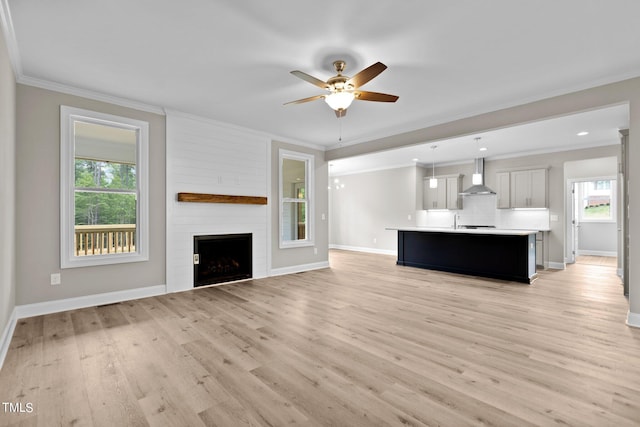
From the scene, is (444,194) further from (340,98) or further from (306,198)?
(340,98)

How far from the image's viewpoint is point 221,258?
5191 millimetres

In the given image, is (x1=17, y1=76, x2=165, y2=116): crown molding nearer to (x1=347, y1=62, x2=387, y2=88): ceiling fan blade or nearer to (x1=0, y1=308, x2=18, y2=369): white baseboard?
(x1=0, y1=308, x2=18, y2=369): white baseboard

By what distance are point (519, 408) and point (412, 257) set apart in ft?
16.5

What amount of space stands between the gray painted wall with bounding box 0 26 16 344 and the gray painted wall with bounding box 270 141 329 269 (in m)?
3.42

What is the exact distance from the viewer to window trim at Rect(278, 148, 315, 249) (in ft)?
19.2

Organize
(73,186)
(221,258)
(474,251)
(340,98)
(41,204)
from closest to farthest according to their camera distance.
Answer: (340,98) < (41,204) < (73,186) < (221,258) < (474,251)

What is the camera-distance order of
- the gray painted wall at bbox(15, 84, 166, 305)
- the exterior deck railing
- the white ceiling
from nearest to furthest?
the white ceiling < the gray painted wall at bbox(15, 84, 166, 305) < the exterior deck railing

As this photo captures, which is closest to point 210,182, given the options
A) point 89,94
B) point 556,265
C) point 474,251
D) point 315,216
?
point 89,94

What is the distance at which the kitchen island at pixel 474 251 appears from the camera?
5.25 m

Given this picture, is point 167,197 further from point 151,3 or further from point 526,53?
point 526,53

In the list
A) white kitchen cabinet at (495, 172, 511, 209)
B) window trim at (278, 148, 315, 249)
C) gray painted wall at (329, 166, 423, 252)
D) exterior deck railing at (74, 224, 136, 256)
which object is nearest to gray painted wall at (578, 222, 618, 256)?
white kitchen cabinet at (495, 172, 511, 209)

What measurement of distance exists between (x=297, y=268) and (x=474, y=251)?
3.36 metres

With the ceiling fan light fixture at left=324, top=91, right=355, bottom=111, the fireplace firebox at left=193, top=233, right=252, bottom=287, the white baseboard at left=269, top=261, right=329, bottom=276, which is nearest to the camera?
the ceiling fan light fixture at left=324, top=91, right=355, bottom=111

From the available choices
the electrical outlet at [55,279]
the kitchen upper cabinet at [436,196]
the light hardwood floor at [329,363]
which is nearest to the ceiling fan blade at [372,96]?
the light hardwood floor at [329,363]
